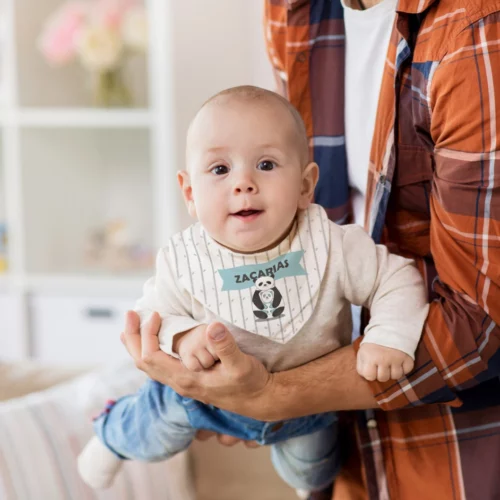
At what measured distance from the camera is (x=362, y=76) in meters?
1.22

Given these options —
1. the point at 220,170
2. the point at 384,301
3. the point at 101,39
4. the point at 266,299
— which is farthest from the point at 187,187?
the point at 101,39

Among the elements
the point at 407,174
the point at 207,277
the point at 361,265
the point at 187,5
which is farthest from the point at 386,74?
the point at 187,5

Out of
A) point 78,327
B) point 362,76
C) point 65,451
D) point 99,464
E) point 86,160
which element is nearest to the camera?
point 362,76

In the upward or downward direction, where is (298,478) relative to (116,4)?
downward

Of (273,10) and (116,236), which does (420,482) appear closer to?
(273,10)

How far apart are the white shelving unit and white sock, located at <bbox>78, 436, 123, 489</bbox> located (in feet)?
5.93

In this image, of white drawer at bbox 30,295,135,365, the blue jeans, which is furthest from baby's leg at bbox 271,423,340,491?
white drawer at bbox 30,295,135,365

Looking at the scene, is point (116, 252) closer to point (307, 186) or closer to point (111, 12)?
point (111, 12)

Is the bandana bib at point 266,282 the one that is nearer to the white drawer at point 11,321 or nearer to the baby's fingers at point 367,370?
the baby's fingers at point 367,370

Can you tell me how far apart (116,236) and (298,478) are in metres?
2.21

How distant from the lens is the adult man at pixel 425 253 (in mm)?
943

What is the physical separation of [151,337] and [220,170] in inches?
9.6

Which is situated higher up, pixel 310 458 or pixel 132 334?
pixel 132 334

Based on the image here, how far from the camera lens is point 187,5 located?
9.95 feet
